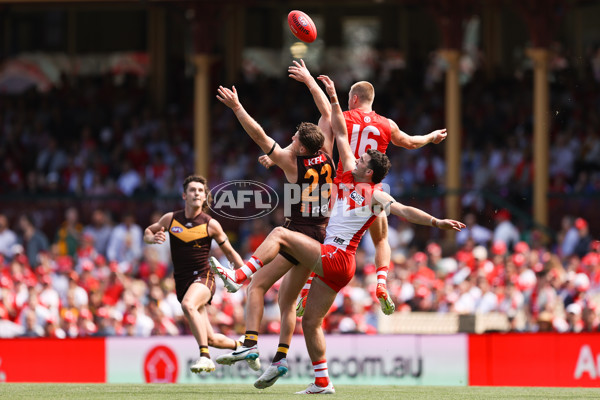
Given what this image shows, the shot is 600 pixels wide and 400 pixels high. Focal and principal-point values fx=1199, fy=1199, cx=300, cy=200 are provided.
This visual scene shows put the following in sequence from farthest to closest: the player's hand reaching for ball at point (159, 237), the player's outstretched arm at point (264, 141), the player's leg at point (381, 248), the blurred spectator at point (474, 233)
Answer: the blurred spectator at point (474, 233)
the player's hand reaching for ball at point (159, 237)
the player's leg at point (381, 248)
the player's outstretched arm at point (264, 141)

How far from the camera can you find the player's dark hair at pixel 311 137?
33.1 feet

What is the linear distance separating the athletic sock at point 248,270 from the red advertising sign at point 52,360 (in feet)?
18.4

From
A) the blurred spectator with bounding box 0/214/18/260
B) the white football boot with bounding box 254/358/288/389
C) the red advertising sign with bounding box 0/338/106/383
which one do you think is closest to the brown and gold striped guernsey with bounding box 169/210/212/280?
the white football boot with bounding box 254/358/288/389

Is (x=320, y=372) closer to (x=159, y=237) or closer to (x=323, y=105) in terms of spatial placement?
(x=159, y=237)

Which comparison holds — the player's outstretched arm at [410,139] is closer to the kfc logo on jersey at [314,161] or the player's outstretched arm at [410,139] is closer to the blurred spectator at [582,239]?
the kfc logo on jersey at [314,161]

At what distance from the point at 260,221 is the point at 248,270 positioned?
26.4 feet

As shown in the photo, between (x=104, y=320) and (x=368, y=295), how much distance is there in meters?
3.62

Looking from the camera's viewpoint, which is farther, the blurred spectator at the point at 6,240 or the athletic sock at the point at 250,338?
the blurred spectator at the point at 6,240

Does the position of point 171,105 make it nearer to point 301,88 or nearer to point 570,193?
point 301,88

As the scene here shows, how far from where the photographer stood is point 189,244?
1160 cm

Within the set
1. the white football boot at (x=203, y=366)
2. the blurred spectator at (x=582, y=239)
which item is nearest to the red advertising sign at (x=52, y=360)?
the white football boot at (x=203, y=366)

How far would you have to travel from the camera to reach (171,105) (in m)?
23.3

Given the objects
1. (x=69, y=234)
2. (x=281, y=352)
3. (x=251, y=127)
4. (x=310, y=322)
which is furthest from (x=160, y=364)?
(x=251, y=127)

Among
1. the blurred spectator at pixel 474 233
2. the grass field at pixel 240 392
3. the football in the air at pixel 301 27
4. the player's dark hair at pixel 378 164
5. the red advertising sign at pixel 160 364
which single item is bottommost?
the red advertising sign at pixel 160 364
